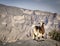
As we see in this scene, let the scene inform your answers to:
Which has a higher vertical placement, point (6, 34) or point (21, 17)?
point (21, 17)

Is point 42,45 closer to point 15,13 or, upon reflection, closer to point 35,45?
point 35,45

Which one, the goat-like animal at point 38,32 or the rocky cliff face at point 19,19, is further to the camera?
the rocky cliff face at point 19,19

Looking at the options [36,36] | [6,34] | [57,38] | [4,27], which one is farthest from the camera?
[4,27]

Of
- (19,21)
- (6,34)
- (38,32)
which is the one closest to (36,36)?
(38,32)

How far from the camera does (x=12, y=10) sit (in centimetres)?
2766

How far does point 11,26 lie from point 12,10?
5175 millimetres

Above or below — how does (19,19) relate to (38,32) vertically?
below

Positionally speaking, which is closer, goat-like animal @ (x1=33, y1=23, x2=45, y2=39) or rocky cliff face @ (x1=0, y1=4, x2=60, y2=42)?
goat-like animal @ (x1=33, y1=23, x2=45, y2=39)

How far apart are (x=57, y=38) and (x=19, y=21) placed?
22330mm

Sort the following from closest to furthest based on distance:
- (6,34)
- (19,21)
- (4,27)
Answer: (6,34) < (4,27) < (19,21)

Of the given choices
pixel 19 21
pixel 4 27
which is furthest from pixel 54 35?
pixel 19 21

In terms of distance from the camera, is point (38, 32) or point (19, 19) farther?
point (19, 19)

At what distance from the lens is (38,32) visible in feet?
19.4

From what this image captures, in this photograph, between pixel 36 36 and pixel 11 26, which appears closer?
pixel 36 36
